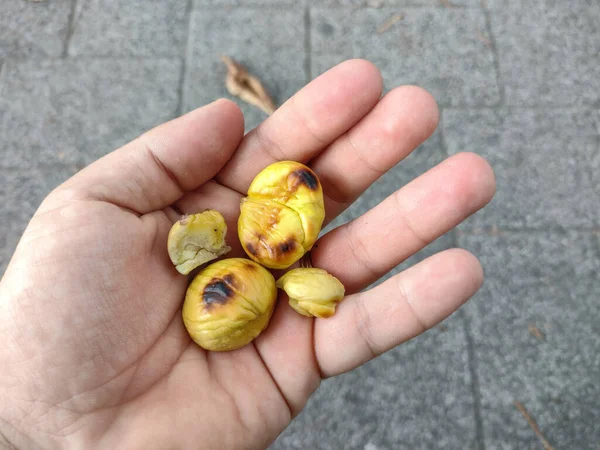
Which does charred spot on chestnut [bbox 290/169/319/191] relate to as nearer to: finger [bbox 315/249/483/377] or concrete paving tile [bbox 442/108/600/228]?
finger [bbox 315/249/483/377]

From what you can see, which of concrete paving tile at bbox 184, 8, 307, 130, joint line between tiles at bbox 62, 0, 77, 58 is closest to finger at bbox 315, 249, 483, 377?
concrete paving tile at bbox 184, 8, 307, 130

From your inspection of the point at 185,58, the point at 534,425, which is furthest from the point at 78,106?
the point at 534,425

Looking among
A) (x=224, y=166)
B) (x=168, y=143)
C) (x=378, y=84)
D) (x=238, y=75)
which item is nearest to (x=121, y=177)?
(x=168, y=143)

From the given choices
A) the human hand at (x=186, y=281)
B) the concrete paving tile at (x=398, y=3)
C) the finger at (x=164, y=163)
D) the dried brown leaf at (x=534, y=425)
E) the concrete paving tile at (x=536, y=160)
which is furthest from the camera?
the concrete paving tile at (x=398, y=3)

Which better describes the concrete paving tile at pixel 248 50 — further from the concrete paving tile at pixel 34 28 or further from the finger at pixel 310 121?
the finger at pixel 310 121

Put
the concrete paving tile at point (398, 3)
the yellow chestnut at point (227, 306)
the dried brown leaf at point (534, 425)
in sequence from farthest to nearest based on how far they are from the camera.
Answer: the concrete paving tile at point (398, 3), the dried brown leaf at point (534, 425), the yellow chestnut at point (227, 306)

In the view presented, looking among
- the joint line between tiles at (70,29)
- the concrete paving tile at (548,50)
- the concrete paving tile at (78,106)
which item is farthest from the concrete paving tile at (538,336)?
the joint line between tiles at (70,29)

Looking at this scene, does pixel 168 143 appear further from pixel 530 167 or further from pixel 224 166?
pixel 530 167
